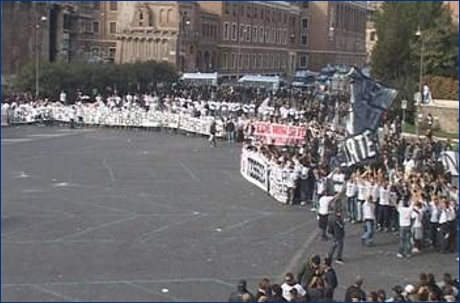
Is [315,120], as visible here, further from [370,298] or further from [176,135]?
[370,298]

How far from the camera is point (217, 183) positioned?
25281mm

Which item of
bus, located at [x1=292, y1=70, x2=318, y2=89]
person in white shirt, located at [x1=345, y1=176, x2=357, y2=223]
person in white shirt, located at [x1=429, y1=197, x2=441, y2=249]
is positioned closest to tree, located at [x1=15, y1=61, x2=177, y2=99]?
bus, located at [x1=292, y1=70, x2=318, y2=89]

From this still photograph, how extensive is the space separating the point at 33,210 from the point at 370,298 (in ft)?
34.8

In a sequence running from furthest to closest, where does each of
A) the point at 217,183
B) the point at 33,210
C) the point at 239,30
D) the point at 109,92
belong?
the point at 109,92, the point at 239,30, the point at 217,183, the point at 33,210

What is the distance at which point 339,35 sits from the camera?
5656cm

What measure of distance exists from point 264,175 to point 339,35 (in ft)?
112

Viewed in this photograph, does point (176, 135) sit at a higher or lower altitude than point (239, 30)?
lower

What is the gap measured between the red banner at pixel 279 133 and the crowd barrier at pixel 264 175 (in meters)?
7.07

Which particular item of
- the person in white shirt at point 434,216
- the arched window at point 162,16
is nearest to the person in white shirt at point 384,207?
the person in white shirt at point 434,216

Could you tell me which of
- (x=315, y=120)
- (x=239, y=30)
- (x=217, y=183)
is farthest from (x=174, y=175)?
(x=315, y=120)

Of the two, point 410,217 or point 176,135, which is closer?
point 410,217

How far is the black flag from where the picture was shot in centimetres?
1930

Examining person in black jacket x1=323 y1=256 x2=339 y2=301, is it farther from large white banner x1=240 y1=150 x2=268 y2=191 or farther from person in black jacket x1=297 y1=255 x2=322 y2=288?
large white banner x1=240 y1=150 x2=268 y2=191

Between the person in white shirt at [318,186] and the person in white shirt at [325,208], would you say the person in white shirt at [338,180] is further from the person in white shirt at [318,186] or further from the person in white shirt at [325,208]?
the person in white shirt at [325,208]
